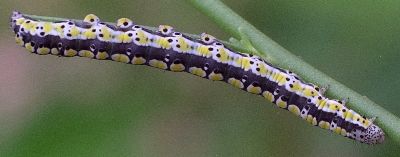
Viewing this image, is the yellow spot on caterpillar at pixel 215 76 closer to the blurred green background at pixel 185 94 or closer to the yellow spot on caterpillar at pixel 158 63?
the yellow spot on caterpillar at pixel 158 63

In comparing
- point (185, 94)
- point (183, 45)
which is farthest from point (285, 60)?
point (185, 94)

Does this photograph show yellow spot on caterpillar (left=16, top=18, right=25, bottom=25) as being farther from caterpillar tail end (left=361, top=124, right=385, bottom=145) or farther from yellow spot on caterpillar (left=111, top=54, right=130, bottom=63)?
caterpillar tail end (left=361, top=124, right=385, bottom=145)

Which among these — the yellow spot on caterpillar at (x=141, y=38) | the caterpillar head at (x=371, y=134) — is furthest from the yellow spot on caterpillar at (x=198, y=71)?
the caterpillar head at (x=371, y=134)

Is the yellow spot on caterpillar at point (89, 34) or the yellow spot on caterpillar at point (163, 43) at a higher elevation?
the yellow spot on caterpillar at point (163, 43)

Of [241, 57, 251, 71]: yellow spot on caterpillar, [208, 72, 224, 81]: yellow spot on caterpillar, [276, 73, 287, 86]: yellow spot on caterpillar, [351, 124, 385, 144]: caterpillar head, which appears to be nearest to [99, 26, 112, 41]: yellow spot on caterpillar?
[208, 72, 224, 81]: yellow spot on caterpillar

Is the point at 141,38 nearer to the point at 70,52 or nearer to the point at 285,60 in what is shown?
the point at 70,52

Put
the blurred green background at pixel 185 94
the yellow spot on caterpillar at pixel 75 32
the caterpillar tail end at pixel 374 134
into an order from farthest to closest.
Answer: the blurred green background at pixel 185 94 → the yellow spot on caterpillar at pixel 75 32 → the caterpillar tail end at pixel 374 134

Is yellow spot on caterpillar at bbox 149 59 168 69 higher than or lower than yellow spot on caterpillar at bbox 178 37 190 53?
lower

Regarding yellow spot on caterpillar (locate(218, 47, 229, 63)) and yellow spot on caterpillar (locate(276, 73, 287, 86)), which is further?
yellow spot on caterpillar (locate(218, 47, 229, 63))
